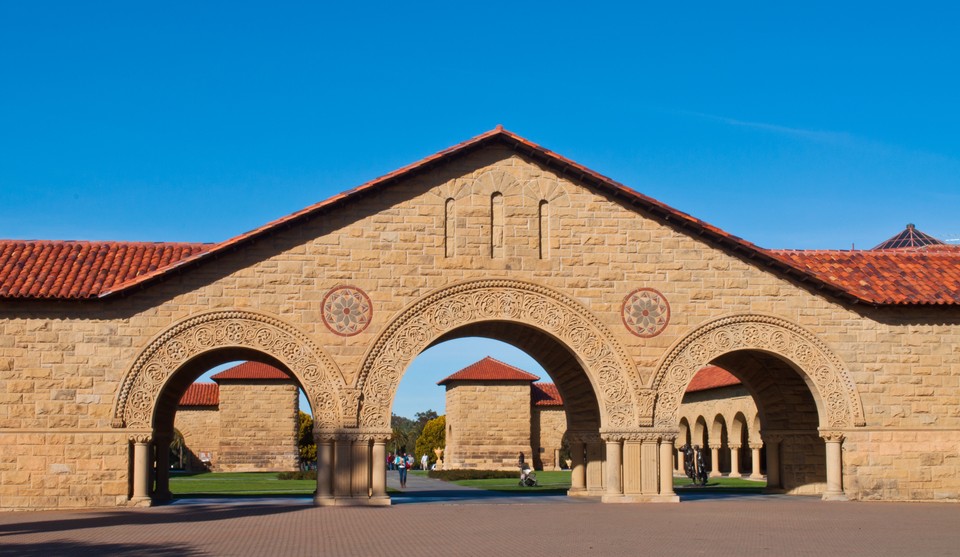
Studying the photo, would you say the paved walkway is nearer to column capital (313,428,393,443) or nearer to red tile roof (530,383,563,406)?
column capital (313,428,393,443)

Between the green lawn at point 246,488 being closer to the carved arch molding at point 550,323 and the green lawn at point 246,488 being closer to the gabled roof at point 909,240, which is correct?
the carved arch molding at point 550,323

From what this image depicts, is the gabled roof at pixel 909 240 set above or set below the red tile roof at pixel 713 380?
above

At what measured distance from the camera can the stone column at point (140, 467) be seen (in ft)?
70.0

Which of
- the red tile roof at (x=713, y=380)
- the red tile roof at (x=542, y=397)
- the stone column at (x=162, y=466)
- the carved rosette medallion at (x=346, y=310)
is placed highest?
the carved rosette medallion at (x=346, y=310)

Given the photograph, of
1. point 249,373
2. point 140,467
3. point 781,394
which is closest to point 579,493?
point 781,394

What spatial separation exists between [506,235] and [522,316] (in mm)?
1755

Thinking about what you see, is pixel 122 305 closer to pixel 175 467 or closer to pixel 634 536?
pixel 634 536

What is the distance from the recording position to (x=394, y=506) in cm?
2202

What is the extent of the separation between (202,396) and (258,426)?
3.89 meters

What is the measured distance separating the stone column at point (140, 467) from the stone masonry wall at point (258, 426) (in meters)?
25.1

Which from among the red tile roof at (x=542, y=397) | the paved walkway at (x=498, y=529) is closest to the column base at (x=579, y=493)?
the paved walkway at (x=498, y=529)

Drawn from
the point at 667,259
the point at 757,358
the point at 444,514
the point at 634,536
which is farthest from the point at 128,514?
the point at 757,358

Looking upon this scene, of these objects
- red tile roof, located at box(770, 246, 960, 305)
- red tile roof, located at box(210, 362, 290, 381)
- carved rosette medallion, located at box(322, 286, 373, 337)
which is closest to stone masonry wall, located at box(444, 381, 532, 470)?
red tile roof, located at box(210, 362, 290, 381)

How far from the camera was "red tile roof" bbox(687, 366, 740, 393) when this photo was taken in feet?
134
